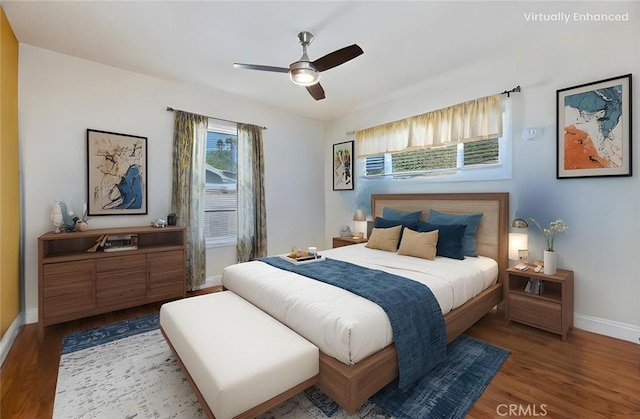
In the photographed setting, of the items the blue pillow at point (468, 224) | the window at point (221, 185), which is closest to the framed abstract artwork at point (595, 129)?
the blue pillow at point (468, 224)

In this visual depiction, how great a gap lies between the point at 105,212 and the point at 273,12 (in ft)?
9.67

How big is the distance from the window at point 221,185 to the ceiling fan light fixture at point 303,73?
2.23 meters

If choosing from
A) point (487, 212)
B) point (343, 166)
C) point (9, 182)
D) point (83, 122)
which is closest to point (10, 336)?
point (9, 182)

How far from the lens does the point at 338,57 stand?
2367mm

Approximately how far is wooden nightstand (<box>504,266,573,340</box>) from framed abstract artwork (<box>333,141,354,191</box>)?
9.66 feet

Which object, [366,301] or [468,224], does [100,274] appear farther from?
[468,224]

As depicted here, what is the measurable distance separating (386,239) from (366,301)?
182 cm

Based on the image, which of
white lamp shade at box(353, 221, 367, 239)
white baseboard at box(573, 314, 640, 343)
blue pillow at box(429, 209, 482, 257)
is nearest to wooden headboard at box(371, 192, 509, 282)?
blue pillow at box(429, 209, 482, 257)

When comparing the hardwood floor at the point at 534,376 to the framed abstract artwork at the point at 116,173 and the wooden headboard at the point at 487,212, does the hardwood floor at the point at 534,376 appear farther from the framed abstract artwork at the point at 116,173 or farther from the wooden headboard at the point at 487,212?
the framed abstract artwork at the point at 116,173

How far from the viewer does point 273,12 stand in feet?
7.79

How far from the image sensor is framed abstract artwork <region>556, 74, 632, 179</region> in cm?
249

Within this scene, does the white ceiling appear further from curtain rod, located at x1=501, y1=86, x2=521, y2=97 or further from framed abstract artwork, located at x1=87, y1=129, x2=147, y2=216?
framed abstract artwork, located at x1=87, y1=129, x2=147, y2=216

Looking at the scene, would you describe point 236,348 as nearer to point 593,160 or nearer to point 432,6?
point 432,6

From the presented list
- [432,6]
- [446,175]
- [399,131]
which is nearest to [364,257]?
[446,175]
